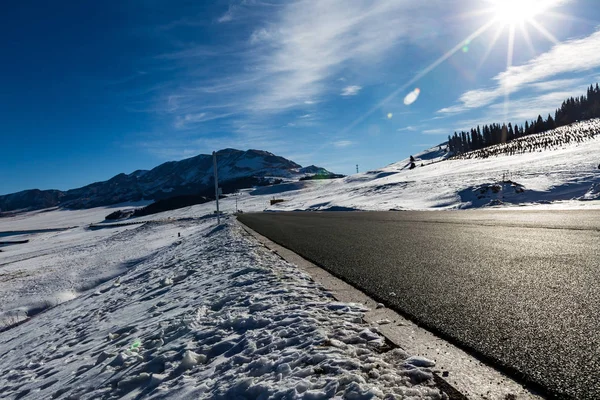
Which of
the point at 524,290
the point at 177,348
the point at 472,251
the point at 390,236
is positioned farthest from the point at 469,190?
the point at 177,348

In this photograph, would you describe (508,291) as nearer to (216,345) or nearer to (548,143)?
(216,345)

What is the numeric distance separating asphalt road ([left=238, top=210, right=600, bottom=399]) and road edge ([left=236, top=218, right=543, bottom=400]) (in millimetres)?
115

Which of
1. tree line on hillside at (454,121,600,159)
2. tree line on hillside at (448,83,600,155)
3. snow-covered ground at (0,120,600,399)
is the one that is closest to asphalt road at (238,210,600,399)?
snow-covered ground at (0,120,600,399)

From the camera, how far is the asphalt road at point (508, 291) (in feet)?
7.80

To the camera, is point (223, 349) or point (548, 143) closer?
point (223, 349)

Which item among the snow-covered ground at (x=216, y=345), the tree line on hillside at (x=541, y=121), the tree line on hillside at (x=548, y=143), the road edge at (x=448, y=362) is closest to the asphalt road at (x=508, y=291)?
the road edge at (x=448, y=362)

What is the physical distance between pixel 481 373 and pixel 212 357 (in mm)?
2509

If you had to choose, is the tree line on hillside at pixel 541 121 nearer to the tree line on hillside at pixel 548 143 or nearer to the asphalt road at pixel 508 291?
the tree line on hillside at pixel 548 143

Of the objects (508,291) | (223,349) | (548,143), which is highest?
(548,143)

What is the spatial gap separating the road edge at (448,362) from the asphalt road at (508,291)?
0.11 metres

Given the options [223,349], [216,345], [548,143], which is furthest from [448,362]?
[548,143]

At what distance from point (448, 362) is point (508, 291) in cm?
186

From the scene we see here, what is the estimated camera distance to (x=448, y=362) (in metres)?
2.53

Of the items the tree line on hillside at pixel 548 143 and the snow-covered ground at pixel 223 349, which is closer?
the snow-covered ground at pixel 223 349
